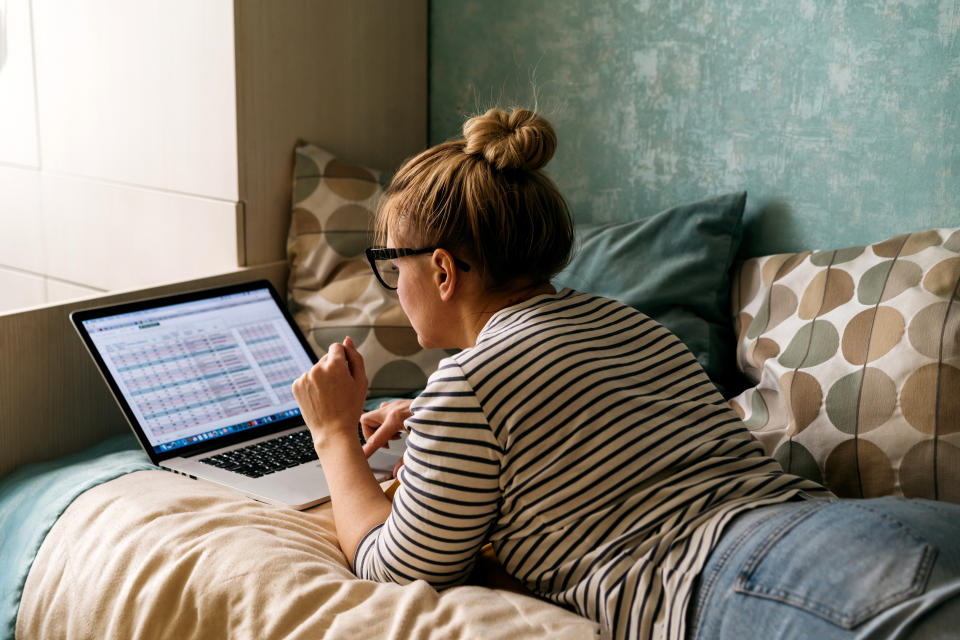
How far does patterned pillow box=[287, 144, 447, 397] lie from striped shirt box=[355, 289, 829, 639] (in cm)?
77

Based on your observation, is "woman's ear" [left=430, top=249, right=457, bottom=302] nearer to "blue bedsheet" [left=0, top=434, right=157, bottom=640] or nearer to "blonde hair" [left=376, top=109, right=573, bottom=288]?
"blonde hair" [left=376, top=109, right=573, bottom=288]

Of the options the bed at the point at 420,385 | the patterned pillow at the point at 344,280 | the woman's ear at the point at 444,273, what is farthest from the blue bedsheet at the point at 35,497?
the woman's ear at the point at 444,273

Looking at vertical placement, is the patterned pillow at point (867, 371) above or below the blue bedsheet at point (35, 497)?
above

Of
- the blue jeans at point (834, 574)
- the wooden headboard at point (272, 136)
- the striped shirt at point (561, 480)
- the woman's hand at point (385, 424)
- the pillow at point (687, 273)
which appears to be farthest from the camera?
the pillow at point (687, 273)

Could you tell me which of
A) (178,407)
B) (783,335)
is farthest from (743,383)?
(178,407)

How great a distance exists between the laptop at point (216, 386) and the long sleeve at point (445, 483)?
316 mm

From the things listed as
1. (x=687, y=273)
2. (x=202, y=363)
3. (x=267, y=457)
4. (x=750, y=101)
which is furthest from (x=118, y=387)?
(x=750, y=101)

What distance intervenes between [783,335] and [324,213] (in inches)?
36.3

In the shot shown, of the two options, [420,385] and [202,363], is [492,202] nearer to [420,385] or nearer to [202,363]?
[202,363]

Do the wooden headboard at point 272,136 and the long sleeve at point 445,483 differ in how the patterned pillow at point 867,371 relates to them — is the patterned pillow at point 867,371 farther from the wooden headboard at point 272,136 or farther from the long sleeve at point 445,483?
the wooden headboard at point 272,136

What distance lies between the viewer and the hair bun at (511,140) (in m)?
1.11

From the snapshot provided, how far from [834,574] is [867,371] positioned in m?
0.57

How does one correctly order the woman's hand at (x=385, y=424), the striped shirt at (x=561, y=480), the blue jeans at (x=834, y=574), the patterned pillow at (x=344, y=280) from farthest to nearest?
the patterned pillow at (x=344, y=280)
the woman's hand at (x=385, y=424)
the striped shirt at (x=561, y=480)
the blue jeans at (x=834, y=574)

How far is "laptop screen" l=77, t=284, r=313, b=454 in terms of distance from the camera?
148 cm
